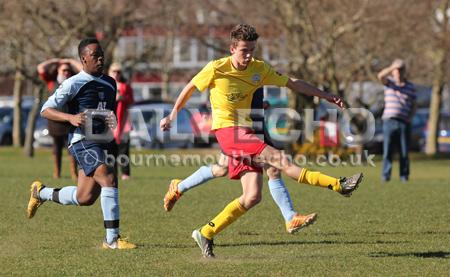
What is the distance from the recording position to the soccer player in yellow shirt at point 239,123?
852 cm

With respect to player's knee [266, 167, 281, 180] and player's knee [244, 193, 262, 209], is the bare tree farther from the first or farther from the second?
player's knee [244, 193, 262, 209]

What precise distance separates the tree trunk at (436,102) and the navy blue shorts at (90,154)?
24388 mm

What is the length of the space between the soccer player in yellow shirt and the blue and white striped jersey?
721 millimetres

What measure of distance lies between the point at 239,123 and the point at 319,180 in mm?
876

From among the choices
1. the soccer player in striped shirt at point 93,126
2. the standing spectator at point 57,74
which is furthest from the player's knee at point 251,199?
the standing spectator at point 57,74

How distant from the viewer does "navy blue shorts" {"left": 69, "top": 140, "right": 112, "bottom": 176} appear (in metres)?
9.02

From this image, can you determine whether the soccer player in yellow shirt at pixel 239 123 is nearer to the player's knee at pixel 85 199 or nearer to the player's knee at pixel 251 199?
the player's knee at pixel 251 199

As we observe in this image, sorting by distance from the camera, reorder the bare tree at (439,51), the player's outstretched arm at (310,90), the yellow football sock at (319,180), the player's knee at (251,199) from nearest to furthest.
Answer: the yellow football sock at (319,180) < the player's knee at (251,199) < the player's outstretched arm at (310,90) < the bare tree at (439,51)

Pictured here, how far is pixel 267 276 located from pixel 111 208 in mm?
1996

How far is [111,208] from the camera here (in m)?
8.99

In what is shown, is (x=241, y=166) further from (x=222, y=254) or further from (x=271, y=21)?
(x=271, y=21)

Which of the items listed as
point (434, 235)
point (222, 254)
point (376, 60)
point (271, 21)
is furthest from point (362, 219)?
point (376, 60)

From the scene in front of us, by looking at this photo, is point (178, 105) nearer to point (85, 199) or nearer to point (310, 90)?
point (310, 90)

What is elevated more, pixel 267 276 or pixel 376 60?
pixel 376 60
